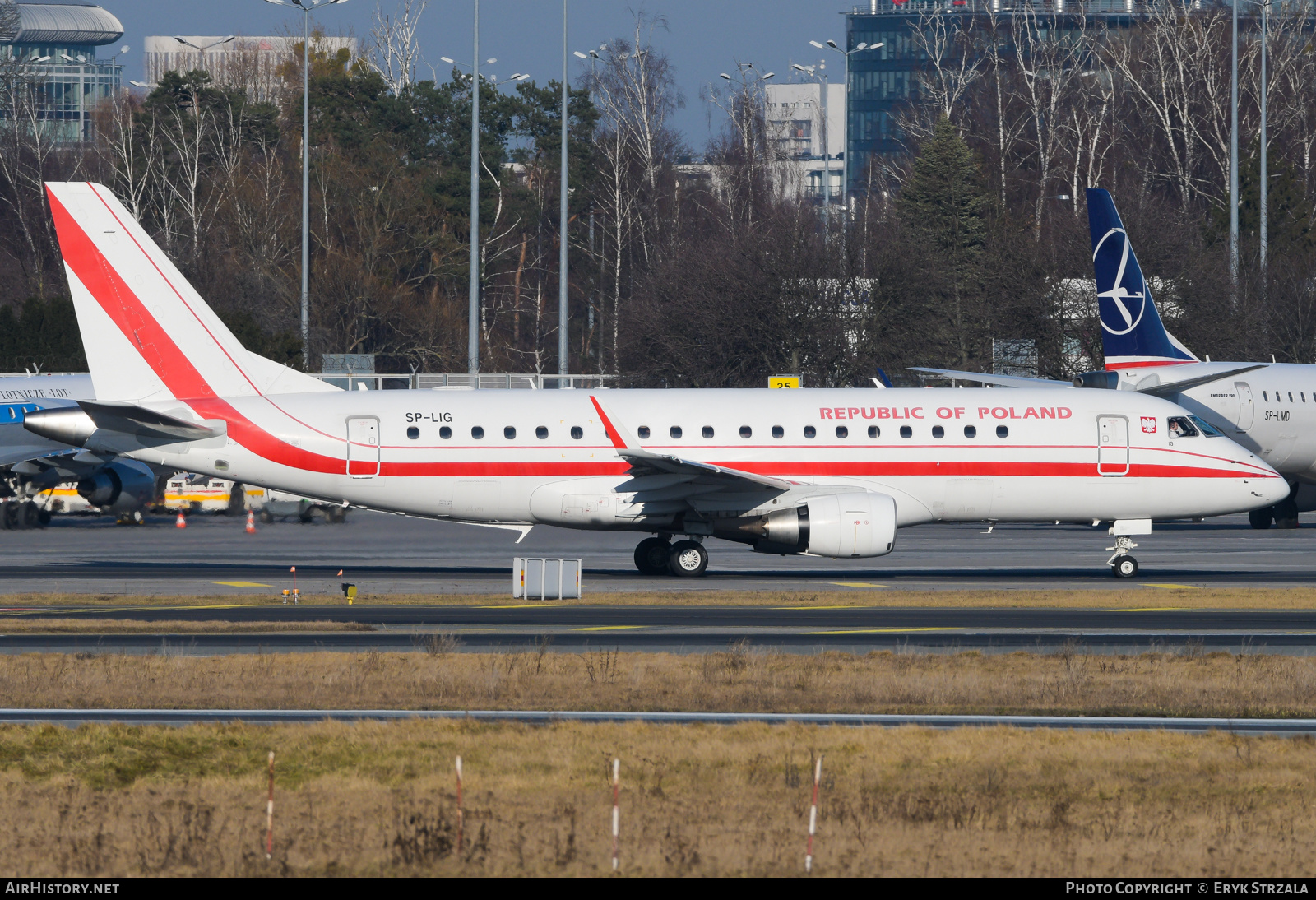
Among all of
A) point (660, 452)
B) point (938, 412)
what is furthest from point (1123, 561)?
point (660, 452)

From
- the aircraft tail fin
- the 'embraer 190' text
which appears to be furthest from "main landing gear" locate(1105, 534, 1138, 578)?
the aircraft tail fin

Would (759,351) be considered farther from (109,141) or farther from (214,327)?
(109,141)

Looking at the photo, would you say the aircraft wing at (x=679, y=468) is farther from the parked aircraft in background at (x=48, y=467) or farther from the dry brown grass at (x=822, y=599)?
the parked aircraft in background at (x=48, y=467)

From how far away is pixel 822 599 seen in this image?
3122cm

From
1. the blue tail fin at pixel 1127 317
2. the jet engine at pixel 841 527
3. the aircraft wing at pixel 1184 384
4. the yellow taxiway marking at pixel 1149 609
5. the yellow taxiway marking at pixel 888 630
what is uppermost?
the blue tail fin at pixel 1127 317

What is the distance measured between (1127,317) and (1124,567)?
14.2m

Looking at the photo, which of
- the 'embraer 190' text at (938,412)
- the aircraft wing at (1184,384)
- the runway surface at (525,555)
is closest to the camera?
the runway surface at (525,555)

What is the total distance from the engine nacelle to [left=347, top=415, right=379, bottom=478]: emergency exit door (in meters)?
18.8

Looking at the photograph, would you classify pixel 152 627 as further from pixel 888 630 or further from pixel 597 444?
pixel 888 630

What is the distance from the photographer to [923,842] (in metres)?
12.8

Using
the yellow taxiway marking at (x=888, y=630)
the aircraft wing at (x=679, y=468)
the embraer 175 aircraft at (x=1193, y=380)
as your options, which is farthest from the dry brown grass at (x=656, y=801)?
the embraer 175 aircraft at (x=1193, y=380)

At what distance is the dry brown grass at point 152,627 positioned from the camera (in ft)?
84.9

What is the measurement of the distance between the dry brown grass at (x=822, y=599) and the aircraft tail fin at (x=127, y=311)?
15.7 ft

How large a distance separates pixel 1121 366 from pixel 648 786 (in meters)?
35.4
